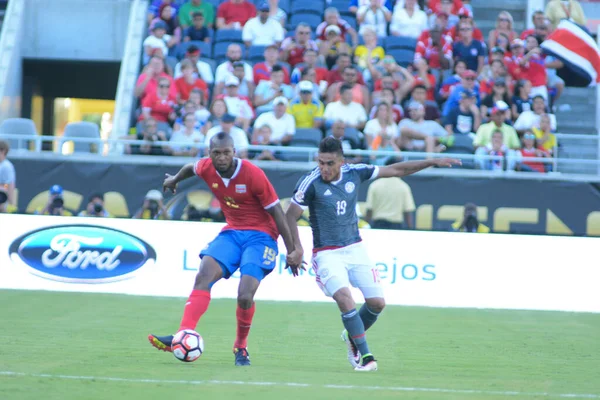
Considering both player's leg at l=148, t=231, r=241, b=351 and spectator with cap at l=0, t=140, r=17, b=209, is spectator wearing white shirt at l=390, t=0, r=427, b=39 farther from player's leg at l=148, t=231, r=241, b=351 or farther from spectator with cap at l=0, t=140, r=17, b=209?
player's leg at l=148, t=231, r=241, b=351

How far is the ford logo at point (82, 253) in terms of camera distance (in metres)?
15.7

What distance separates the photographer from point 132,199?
17516 millimetres

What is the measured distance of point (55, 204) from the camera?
16.4 m

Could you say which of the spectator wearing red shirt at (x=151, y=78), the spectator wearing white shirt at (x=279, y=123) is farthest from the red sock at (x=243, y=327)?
the spectator wearing red shirt at (x=151, y=78)

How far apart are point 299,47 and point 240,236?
11999 mm

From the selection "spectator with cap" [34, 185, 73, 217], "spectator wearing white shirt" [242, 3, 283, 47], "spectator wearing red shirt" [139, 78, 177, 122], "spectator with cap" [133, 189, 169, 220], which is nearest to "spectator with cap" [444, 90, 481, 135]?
A: "spectator wearing white shirt" [242, 3, 283, 47]

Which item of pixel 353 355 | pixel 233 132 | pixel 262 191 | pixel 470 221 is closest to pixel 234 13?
pixel 233 132

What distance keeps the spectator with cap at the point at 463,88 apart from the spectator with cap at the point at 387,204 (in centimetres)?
286

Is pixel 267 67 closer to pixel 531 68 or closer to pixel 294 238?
pixel 531 68

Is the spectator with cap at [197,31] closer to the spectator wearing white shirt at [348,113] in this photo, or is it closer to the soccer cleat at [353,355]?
the spectator wearing white shirt at [348,113]

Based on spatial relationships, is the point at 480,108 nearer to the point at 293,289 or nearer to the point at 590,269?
the point at 590,269

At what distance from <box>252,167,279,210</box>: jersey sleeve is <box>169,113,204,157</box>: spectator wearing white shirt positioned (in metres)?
9.14

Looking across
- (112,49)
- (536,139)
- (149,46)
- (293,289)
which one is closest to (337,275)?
(293,289)

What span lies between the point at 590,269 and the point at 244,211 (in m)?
8.82
